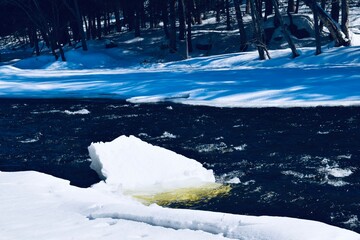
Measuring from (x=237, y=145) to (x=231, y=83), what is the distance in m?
9.25

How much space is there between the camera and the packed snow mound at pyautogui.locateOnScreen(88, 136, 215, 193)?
746cm

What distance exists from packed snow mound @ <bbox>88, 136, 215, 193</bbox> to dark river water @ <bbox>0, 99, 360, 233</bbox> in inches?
16.8

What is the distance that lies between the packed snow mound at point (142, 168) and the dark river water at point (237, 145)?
1.40 feet

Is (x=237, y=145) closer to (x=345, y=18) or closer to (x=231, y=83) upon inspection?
(x=231, y=83)

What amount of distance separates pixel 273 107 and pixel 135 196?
8.65 metres

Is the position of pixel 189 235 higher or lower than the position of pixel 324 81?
higher

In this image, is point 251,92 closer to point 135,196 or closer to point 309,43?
point 135,196

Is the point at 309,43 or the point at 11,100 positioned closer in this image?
the point at 11,100

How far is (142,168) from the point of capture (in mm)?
7887

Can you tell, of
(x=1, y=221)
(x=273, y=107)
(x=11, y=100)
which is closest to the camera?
(x=1, y=221)

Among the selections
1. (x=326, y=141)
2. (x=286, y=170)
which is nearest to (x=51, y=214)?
(x=286, y=170)

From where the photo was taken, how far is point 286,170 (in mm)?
8211

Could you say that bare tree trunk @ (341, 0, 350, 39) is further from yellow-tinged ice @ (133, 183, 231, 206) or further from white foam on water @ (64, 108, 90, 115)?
yellow-tinged ice @ (133, 183, 231, 206)

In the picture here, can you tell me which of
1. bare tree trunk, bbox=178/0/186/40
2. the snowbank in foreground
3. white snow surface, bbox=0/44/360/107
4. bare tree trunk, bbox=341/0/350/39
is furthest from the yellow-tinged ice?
bare tree trunk, bbox=178/0/186/40
